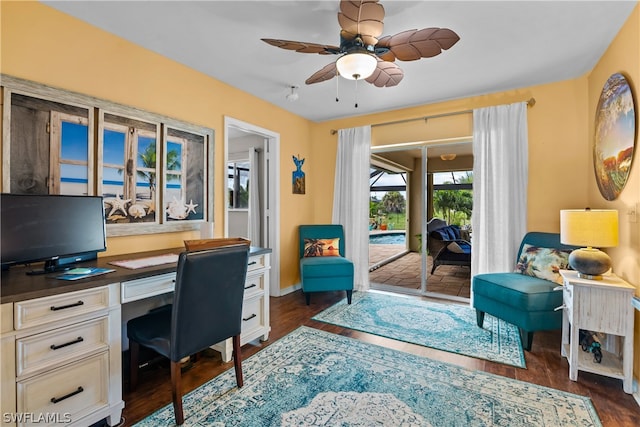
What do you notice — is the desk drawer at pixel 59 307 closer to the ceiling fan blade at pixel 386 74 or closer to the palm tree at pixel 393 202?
the ceiling fan blade at pixel 386 74

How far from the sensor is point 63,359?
4.67 feet

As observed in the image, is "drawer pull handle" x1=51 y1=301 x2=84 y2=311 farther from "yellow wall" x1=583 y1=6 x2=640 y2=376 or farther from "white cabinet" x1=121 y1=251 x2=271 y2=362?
"yellow wall" x1=583 y1=6 x2=640 y2=376

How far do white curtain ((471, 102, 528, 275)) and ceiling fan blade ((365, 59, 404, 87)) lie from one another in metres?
1.68

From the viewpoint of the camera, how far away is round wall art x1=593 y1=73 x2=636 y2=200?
2010mm

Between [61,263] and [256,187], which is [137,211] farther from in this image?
[256,187]

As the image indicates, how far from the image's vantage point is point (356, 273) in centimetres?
425

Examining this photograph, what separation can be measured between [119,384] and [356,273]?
3111mm

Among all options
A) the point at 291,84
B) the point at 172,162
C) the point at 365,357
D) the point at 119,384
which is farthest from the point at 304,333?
the point at 291,84

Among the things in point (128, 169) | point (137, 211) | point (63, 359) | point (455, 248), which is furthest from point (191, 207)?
point (455, 248)

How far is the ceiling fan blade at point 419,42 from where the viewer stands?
1678 millimetres

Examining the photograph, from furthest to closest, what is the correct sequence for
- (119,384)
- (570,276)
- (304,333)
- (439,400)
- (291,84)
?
(291,84)
(304,333)
(570,276)
(439,400)
(119,384)

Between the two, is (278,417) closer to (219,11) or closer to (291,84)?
(219,11)

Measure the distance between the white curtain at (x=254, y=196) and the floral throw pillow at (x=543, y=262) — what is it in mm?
3293

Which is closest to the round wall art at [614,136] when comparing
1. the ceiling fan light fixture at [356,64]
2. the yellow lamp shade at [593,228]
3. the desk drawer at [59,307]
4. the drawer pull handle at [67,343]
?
the yellow lamp shade at [593,228]
